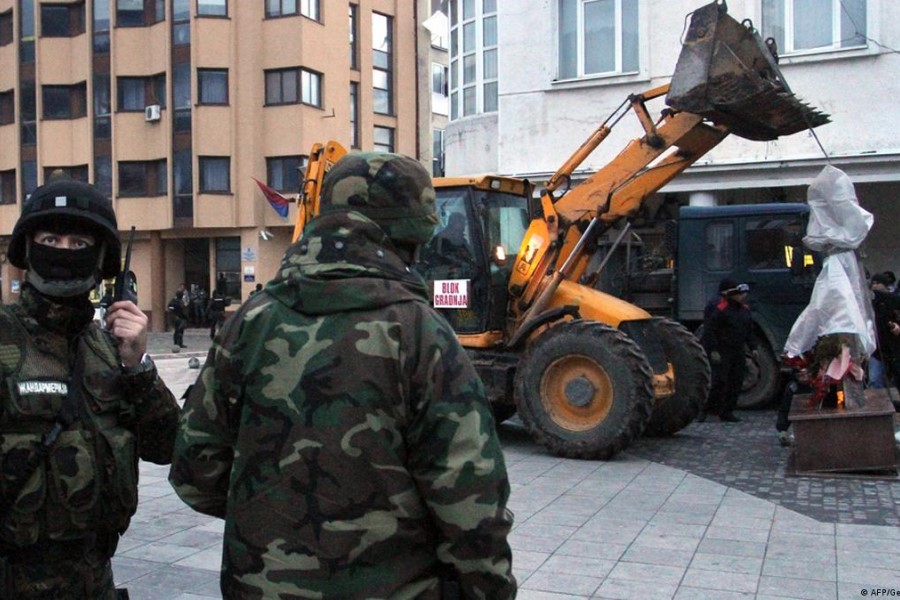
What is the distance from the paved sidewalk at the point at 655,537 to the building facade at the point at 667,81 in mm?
8113

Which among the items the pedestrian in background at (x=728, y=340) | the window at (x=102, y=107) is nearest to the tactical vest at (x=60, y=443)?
the pedestrian in background at (x=728, y=340)

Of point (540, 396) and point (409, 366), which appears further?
point (540, 396)

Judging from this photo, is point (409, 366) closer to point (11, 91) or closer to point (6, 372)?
point (6, 372)

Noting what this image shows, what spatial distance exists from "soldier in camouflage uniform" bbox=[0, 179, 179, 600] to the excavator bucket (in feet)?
22.1

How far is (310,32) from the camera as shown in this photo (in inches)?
1276

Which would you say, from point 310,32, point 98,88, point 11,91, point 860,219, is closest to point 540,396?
point 860,219

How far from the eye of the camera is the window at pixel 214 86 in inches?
1264

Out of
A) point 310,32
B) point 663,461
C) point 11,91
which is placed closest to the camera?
point 663,461

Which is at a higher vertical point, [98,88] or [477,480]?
[98,88]

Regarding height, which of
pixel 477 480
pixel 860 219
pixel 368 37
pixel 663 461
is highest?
pixel 368 37

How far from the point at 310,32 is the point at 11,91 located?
1289 cm

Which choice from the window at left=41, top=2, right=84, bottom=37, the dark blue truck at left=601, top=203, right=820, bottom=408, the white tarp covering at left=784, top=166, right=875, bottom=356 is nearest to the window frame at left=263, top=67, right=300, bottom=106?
the window at left=41, top=2, right=84, bottom=37

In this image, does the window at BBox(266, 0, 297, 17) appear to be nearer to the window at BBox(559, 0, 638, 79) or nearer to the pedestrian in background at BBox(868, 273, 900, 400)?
the window at BBox(559, 0, 638, 79)

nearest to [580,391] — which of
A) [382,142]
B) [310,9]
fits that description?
[310,9]
